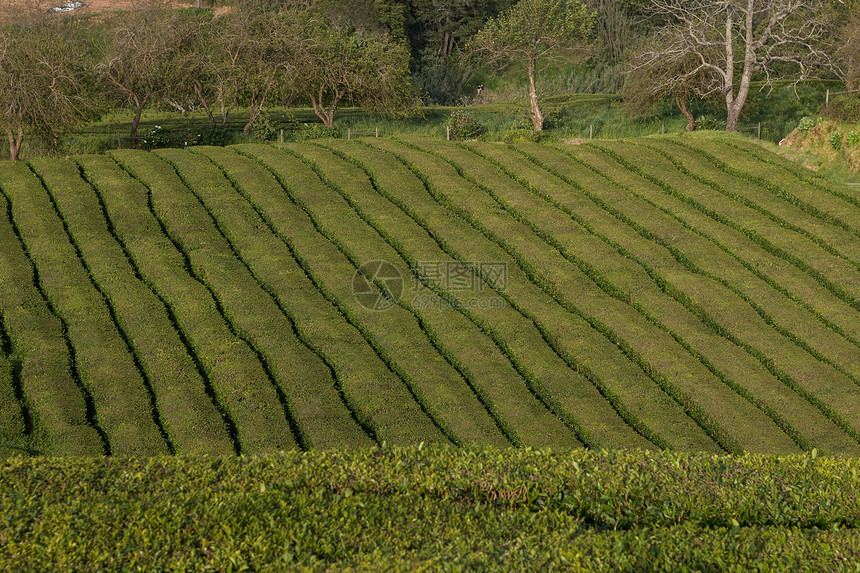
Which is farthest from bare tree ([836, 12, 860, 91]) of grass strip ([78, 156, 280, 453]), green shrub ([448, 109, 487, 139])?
grass strip ([78, 156, 280, 453])

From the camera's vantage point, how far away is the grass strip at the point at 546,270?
2691 centimetres

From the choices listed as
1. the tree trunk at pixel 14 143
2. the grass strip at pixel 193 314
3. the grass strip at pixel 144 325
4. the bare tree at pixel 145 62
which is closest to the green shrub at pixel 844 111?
the grass strip at pixel 193 314

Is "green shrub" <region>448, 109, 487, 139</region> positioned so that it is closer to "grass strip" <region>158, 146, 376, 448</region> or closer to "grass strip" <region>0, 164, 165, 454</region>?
"grass strip" <region>158, 146, 376, 448</region>

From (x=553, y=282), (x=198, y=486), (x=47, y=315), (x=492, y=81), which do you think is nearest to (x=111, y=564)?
(x=198, y=486)

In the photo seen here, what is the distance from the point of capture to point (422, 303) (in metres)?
32.3

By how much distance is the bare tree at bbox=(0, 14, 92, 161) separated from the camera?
4875 cm

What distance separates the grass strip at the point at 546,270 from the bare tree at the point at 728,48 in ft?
74.7

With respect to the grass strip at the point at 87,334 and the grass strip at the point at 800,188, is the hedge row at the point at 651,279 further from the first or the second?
the grass strip at the point at 87,334

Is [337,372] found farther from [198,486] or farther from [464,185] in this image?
[464,185]

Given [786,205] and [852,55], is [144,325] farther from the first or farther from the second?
[852,55]

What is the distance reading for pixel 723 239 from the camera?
37.1 metres

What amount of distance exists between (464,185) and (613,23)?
71.4m

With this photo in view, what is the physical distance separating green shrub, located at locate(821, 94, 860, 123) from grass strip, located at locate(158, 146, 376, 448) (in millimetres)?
38331

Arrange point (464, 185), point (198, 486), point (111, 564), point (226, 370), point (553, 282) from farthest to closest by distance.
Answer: point (464, 185) < point (553, 282) < point (226, 370) < point (198, 486) < point (111, 564)
